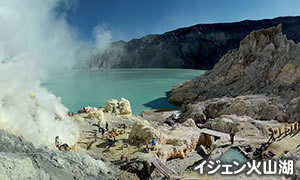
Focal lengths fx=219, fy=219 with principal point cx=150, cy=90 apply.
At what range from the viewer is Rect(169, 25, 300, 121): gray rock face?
20.9 m

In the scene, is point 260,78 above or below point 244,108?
above

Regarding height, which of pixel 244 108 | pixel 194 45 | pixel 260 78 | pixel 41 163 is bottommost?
pixel 244 108

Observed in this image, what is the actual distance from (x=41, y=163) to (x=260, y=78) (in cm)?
2743

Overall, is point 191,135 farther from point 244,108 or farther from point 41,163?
point 244,108

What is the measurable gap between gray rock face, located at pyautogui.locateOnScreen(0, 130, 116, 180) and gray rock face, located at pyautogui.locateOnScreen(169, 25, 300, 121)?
1685 centimetres

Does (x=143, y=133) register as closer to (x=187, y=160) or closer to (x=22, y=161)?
(x=187, y=160)

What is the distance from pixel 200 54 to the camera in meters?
126

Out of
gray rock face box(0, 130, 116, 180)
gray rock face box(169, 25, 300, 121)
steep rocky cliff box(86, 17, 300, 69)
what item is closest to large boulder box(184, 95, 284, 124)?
gray rock face box(169, 25, 300, 121)

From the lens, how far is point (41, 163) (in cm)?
740

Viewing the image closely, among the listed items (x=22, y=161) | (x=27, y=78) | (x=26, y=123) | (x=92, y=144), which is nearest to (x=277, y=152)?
(x=92, y=144)

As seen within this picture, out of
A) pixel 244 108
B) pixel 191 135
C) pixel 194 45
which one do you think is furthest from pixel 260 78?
pixel 194 45

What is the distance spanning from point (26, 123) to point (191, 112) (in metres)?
19.0

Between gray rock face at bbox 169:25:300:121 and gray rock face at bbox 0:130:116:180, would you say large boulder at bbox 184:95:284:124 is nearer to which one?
gray rock face at bbox 169:25:300:121

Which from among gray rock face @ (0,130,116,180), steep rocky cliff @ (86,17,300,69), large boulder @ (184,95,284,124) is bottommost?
large boulder @ (184,95,284,124)
